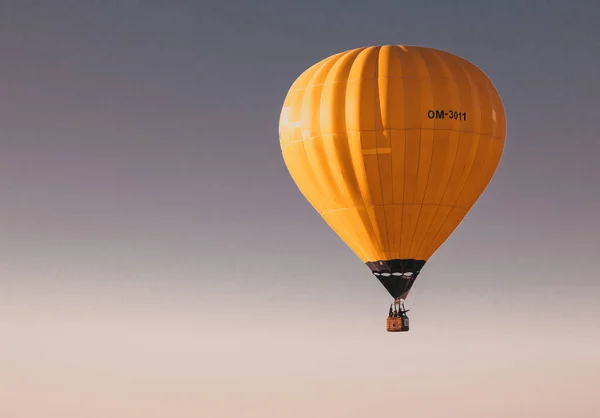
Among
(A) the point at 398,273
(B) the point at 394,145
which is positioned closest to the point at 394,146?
(B) the point at 394,145

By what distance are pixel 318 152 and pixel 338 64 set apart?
11.9 feet

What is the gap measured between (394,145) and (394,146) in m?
0.04

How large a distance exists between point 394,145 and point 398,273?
528 centimetres

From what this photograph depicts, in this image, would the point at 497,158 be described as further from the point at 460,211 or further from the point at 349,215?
the point at 349,215

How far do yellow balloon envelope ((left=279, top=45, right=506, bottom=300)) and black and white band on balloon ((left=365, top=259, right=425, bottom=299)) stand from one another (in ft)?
0.13

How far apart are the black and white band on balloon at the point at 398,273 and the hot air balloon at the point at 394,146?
0.04 m

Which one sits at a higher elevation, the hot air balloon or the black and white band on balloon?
the hot air balloon

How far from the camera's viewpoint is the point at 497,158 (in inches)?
2041

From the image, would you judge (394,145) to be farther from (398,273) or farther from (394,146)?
(398,273)

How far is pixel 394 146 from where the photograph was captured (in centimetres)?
4944

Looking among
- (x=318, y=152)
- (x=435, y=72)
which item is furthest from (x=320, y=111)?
(x=435, y=72)

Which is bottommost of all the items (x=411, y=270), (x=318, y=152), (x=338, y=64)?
(x=411, y=270)

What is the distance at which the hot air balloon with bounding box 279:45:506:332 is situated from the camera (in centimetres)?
4947

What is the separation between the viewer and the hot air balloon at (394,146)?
162 feet
